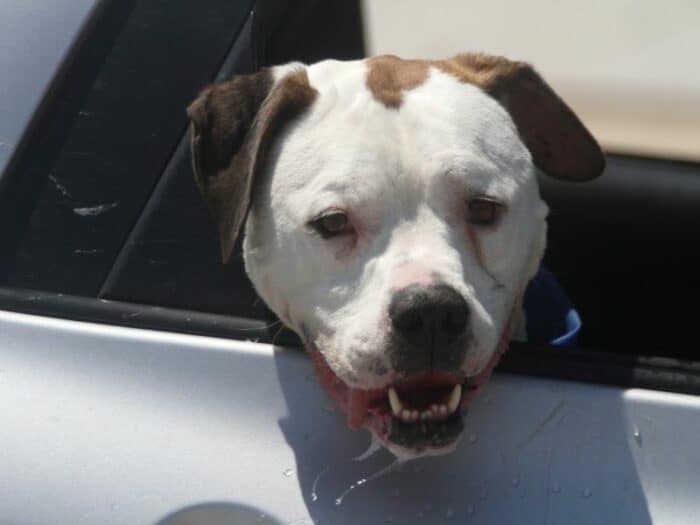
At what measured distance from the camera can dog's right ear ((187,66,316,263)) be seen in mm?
2330

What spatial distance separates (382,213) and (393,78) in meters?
0.40

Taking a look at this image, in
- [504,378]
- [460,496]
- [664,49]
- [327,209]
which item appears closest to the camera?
[460,496]

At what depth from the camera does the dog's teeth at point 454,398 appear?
2.05m

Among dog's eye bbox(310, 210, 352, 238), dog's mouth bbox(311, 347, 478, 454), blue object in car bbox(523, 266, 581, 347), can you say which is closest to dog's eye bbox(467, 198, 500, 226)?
dog's eye bbox(310, 210, 352, 238)

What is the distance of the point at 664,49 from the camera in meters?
3.34

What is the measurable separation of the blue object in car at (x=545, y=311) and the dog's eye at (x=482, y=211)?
0.63m

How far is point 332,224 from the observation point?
225cm

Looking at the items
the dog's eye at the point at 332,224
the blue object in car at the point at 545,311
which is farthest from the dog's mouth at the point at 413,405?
the blue object in car at the point at 545,311

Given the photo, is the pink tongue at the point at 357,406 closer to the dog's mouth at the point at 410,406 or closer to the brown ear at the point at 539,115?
the dog's mouth at the point at 410,406

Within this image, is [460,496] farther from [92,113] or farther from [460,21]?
[460,21]

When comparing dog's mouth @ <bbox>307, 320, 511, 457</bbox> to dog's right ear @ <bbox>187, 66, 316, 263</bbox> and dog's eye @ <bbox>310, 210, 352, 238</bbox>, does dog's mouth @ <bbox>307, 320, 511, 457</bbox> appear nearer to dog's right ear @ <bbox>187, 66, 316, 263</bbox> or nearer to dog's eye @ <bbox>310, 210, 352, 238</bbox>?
dog's eye @ <bbox>310, 210, 352, 238</bbox>

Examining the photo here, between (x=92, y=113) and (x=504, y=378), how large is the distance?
1.03 meters

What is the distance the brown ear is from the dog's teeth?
2.35 feet

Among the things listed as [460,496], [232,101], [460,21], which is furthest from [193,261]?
[460,21]
